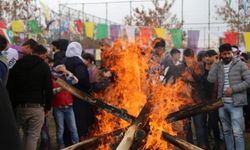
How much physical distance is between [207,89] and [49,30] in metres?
26.6

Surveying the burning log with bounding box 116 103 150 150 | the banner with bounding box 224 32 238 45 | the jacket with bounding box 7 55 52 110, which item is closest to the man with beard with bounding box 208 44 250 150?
the burning log with bounding box 116 103 150 150

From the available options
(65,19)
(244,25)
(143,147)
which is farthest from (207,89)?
(65,19)

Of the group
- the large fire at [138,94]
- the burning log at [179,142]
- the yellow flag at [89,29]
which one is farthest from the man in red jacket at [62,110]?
the yellow flag at [89,29]

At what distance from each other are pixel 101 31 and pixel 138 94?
20.5 metres

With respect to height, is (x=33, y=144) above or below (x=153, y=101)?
below

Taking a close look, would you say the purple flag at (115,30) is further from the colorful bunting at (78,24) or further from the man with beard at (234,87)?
the man with beard at (234,87)

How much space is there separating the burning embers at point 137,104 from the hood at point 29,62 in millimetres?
1103

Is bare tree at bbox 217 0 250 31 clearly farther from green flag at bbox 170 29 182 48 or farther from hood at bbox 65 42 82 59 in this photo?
hood at bbox 65 42 82 59

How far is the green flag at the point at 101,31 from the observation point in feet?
84.2

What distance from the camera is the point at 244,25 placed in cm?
3042

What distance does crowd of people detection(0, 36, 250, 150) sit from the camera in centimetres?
655

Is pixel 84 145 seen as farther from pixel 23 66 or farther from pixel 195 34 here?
pixel 195 34

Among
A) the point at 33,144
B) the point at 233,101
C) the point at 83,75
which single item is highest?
the point at 83,75

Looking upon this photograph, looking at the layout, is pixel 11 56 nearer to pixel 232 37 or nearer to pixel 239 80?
pixel 239 80
